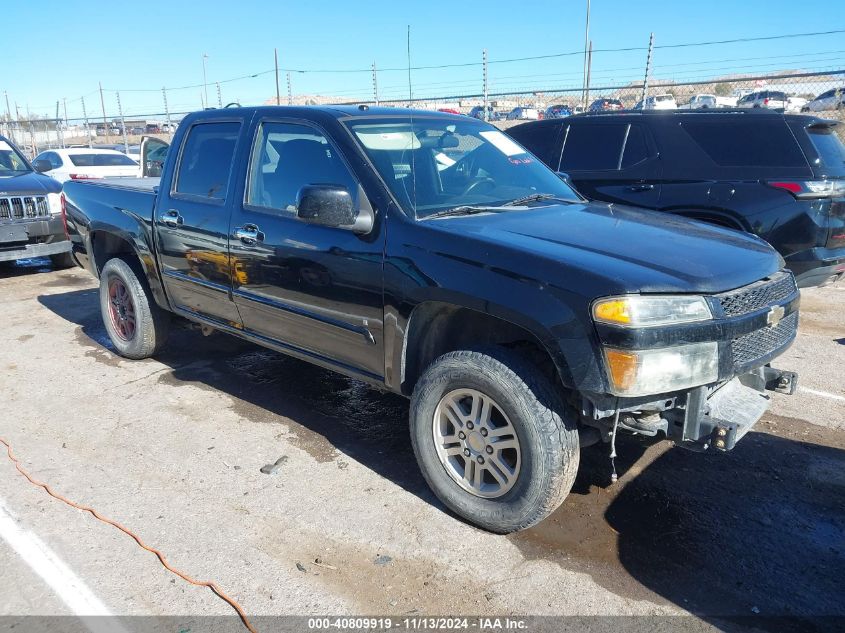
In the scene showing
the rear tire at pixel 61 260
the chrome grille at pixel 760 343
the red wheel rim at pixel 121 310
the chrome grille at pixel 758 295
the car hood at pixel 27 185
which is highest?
the car hood at pixel 27 185

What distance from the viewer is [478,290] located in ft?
9.34

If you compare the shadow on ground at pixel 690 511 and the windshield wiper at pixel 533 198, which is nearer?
the shadow on ground at pixel 690 511

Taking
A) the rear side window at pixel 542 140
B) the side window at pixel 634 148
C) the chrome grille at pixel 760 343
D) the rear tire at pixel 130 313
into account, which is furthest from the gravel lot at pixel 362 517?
the rear side window at pixel 542 140

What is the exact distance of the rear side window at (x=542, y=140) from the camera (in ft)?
23.3

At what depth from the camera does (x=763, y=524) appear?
316 centimetres

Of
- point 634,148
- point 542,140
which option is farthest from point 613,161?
point 542,140

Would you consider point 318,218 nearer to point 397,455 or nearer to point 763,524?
point 397,455

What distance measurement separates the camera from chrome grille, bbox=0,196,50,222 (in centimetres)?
826

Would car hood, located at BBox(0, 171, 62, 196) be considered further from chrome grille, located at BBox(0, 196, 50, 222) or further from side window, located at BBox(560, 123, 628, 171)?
side window, located at BBox(560, 123, 628, 171)

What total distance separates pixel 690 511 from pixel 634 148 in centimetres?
429

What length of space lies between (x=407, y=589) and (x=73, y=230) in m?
4.74

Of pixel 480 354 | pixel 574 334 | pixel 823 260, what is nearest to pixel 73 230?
pixel 480 354

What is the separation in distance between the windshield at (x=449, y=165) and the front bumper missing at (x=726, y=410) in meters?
1.48

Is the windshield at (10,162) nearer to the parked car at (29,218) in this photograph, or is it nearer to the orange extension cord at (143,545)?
the parked car at (29,218)
